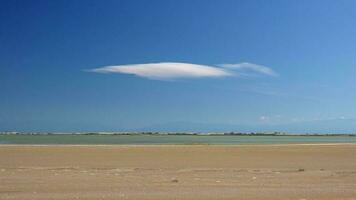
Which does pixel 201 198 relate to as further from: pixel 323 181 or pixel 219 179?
pixel 323 181

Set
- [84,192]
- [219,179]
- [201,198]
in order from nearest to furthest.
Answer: [201,198]
[84,192]
[219,179]

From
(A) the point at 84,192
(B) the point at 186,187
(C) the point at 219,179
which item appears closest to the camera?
(A) the point at 84,192

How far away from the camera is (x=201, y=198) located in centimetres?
1307

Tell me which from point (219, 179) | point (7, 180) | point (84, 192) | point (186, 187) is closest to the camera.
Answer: point (84, 192)

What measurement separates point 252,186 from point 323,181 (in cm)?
392

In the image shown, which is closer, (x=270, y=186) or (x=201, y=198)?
(x=201, y=198)

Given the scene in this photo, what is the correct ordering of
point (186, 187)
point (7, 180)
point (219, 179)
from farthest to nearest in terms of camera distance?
point (219, 179), point (7, 180), point (186, 187)

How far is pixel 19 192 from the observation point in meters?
14.1

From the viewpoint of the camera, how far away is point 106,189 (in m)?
14.9

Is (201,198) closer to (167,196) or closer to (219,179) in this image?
(167,196)

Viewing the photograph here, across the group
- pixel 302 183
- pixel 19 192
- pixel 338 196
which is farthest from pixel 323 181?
pixel 19 192

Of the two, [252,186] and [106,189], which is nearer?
[106,189]

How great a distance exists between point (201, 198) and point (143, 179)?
5634mm

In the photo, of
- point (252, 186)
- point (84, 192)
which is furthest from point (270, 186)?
point (84, 192)
